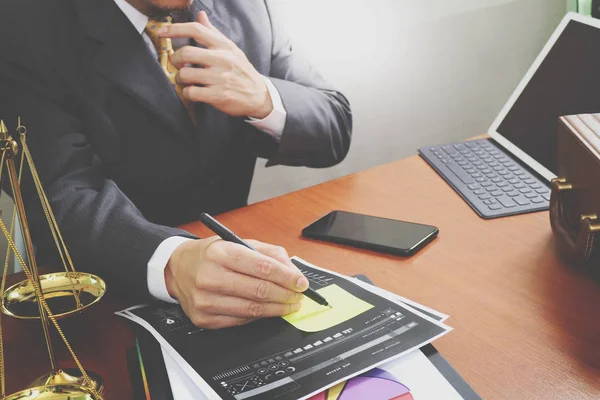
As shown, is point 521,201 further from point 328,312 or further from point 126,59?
point 126,59

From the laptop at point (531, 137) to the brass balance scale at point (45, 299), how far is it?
69cm

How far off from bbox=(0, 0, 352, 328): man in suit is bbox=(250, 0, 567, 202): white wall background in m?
0.49

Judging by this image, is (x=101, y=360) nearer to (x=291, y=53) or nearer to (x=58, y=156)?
(x=58, y=156)

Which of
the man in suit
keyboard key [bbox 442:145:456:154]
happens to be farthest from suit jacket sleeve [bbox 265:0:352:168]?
keyboard key [bbox 442:145:456:154]

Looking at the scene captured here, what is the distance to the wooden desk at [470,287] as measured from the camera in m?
0.70

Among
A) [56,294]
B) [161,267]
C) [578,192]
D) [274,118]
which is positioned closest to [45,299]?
[56,294]

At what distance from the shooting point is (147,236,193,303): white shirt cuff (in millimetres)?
858

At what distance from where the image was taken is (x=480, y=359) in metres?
0.72

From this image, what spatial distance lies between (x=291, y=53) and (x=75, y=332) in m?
0.93

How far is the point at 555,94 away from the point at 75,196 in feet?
3.22

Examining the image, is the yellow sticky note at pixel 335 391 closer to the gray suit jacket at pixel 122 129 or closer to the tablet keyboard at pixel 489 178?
the gray suit jacket at pixel 122 129

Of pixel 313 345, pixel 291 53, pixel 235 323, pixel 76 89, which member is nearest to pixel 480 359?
pixel 313 345

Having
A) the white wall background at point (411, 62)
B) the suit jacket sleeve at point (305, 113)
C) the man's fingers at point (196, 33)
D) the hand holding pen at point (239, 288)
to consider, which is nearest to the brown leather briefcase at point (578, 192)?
the hand holding pen at point (239, 288)

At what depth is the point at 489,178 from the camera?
122 cm
